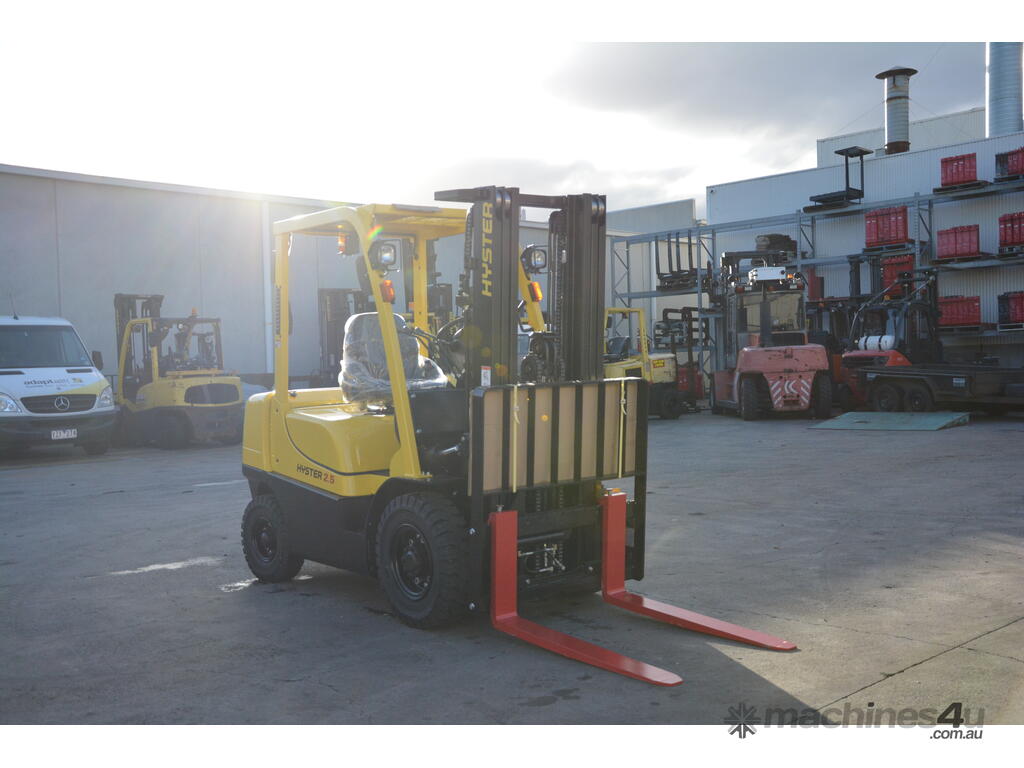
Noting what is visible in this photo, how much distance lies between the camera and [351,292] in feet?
70.2

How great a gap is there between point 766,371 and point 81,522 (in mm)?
13229

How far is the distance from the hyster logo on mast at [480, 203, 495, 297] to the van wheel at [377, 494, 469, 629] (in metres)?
1.13

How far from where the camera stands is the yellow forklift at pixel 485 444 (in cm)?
473

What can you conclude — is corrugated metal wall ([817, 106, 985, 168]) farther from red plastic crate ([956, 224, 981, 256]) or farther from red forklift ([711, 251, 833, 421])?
red forklift ([711, 251, 833, 421])

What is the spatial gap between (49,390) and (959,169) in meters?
20.8

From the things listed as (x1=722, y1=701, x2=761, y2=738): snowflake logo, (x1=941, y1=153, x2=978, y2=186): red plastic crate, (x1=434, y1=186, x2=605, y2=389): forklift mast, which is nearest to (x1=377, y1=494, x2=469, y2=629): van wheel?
(x1=434, y1=186, x2=605, y2=389): forklift mast

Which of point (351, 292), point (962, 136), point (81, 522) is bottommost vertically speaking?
point (81, 522)

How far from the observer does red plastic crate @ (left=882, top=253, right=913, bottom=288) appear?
71.5 ft

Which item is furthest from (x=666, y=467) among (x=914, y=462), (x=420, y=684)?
(x=420, y=684)

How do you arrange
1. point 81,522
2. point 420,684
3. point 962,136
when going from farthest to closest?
point 962,136, point 81,522, point 420,684

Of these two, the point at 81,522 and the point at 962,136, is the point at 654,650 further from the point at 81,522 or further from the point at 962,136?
the point at 962,136

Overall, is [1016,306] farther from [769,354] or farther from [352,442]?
[352,442]

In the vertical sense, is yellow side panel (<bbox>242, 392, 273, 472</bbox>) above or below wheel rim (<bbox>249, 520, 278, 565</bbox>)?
above

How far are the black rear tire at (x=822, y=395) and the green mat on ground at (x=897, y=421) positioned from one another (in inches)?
35.1
